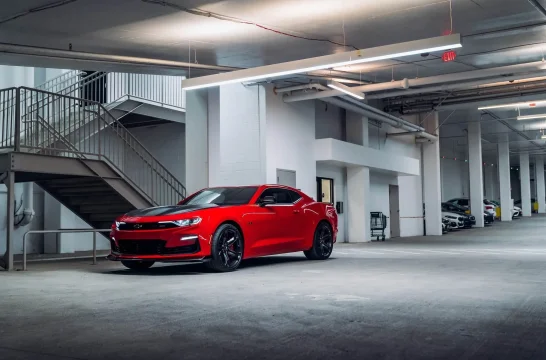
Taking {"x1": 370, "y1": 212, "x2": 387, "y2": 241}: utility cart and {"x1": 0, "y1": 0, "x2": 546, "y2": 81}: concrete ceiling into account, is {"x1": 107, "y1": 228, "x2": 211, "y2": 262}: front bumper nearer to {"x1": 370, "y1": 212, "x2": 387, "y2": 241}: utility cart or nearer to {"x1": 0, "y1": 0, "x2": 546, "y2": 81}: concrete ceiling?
{"x1": 0, "y1": 0, "x2": 546, "y2": 81}: concrete ceiling

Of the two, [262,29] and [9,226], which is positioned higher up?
[262,29]

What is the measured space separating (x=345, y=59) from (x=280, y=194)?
266 centimetres

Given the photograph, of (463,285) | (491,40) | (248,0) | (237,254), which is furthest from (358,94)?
(463,285)

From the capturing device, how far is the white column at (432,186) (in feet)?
79.5

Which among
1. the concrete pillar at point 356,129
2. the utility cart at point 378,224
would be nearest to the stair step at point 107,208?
the concrete pillar at point 356,129

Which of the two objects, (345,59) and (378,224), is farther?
(378,224)

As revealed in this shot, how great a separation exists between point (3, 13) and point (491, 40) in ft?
32.2

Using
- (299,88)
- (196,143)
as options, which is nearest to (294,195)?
(299,88)

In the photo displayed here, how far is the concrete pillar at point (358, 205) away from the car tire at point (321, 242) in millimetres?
7462

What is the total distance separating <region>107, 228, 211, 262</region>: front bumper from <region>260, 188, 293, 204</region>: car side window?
2018 millimetres

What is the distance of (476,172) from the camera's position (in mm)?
31062

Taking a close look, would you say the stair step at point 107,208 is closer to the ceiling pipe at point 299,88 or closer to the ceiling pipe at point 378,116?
the ceiling pipe at point 299,88

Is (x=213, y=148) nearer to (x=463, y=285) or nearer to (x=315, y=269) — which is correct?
(x=315, y=269)

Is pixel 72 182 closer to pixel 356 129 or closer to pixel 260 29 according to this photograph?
pixel 260 29
